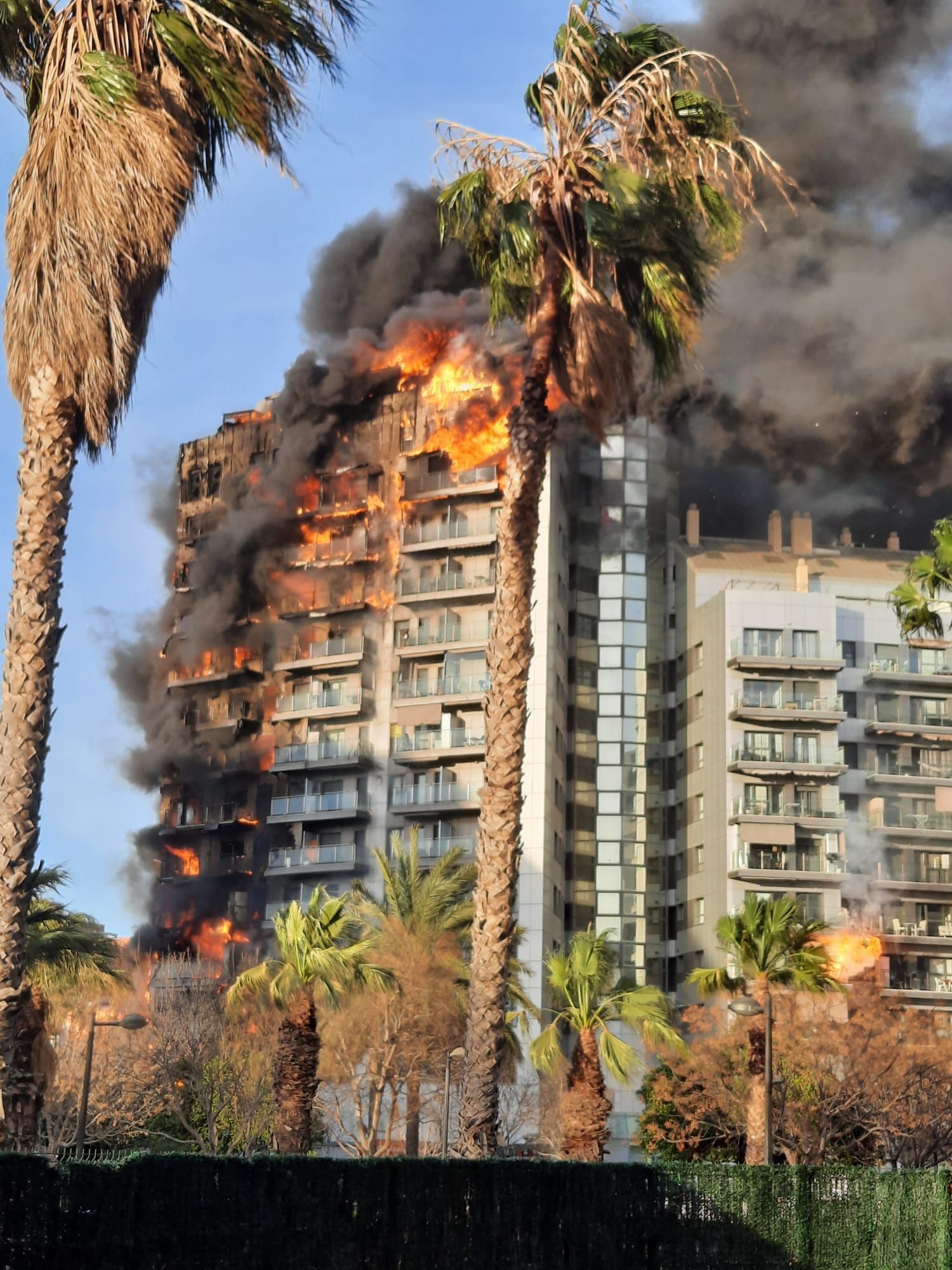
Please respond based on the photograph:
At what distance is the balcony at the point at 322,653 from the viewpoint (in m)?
90.5

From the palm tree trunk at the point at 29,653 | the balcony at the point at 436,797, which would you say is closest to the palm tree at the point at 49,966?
the palm tree trunk at the point at 29,653

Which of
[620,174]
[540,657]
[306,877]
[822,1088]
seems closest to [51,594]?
[620,174]

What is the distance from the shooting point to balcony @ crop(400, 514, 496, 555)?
87.4 m

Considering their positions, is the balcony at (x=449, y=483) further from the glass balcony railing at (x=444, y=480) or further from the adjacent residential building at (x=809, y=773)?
the adjacent residential building at (x=809, y=773)

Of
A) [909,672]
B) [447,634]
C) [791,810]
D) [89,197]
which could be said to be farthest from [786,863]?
[89,197]

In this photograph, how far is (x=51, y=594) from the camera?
1694cm

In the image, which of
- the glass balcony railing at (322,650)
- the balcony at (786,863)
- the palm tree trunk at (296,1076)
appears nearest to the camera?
the palm tree trunk at (296,1076)

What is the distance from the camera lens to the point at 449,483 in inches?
3524

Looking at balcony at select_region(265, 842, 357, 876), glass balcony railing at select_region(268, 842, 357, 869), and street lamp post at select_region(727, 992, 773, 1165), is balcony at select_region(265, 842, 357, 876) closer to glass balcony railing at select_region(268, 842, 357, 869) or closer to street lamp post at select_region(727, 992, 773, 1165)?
glass balcony railing at select_region(268, 842, 357, 869)

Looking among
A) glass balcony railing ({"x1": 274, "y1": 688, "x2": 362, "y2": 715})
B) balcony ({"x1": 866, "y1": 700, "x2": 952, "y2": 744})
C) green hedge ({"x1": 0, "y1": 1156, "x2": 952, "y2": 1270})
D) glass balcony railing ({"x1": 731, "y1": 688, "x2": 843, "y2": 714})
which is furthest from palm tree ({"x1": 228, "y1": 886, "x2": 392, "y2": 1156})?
balcony ({"x1": 866, "y1": 700, "x2": 952, "y2": 744})

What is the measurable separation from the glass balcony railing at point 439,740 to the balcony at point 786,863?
14522 mm

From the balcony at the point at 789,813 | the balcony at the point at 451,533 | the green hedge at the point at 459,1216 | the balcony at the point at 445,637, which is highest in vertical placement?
the balcony at the point at 451,533

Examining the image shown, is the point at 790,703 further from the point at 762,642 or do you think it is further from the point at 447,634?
the point at 447,634

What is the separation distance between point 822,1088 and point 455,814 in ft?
120
